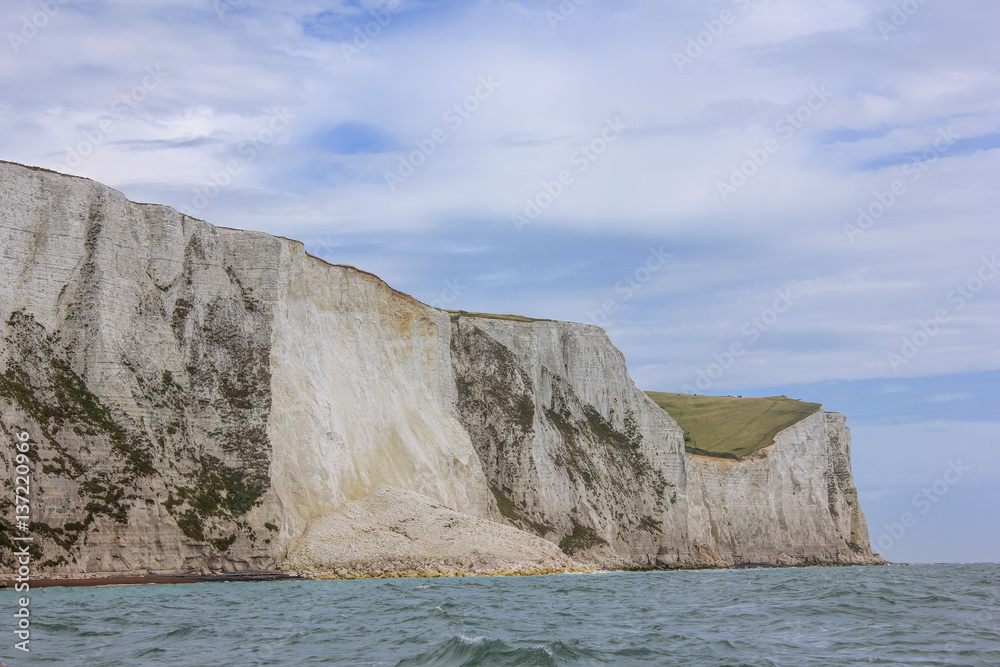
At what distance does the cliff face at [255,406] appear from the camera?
41.4m

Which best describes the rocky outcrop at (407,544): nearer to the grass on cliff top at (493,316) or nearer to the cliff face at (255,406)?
the cliff face at (255,406)

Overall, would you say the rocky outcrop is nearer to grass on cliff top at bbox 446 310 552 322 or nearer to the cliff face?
the cliff face

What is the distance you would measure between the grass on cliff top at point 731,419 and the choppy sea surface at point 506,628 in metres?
62.2

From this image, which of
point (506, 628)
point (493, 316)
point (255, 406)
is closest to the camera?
point (506, 628)

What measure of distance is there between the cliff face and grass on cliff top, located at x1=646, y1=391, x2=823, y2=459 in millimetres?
18679

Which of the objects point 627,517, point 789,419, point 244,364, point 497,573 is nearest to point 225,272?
point 244,364

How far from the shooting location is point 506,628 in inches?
859

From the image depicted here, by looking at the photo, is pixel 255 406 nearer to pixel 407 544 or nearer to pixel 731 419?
pixel 407 544

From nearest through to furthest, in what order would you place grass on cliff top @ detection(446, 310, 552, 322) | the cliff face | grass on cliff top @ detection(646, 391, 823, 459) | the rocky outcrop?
the cliff face → the rocky outcrop → grass on cliff top @ detection(446, 310, 552, 322) → grass on cliff top @ detection(646, 391, 823, 459)

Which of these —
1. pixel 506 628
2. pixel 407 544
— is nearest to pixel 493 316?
pixel 407 544

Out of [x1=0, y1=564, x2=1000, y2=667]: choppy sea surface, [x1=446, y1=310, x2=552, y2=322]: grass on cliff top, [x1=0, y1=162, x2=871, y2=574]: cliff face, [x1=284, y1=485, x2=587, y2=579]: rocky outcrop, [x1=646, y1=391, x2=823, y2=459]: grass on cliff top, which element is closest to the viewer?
[x1=0, y1=564, x2=1000, y2=667]: choppy sea surface

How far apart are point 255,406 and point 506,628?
30.3 m

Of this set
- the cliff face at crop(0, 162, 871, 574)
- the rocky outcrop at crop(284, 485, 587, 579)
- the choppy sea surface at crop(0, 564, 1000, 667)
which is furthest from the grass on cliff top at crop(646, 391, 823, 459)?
the choppy sea surface at crop(0, 564, 1000, 667)

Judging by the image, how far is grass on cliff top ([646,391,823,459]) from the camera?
97.4 meters
